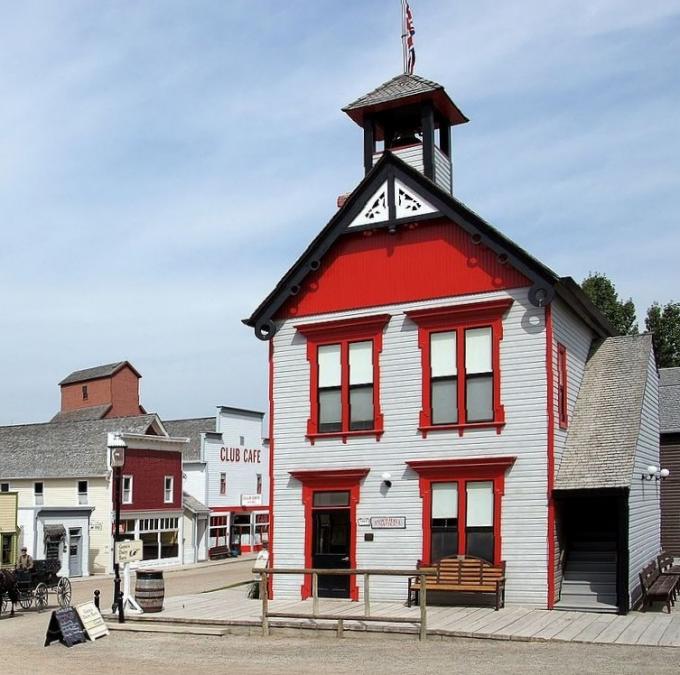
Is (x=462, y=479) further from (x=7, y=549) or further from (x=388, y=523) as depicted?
(x=7, y=549)

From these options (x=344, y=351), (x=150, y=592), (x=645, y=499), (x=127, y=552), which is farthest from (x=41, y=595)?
(x=645, y=499)

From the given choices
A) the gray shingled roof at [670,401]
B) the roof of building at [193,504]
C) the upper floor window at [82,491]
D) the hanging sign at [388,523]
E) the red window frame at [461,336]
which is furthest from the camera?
the roof of building at [193,504]

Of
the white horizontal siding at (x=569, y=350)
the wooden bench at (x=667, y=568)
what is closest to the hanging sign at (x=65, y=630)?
the white horizontal siding at (x=569, y=350)

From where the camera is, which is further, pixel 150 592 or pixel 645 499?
pixel 645 499

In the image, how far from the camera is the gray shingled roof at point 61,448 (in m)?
45.7

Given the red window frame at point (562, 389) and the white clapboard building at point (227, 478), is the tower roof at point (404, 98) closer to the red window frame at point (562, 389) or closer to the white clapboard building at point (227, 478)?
the red window frame at point (562, 389)

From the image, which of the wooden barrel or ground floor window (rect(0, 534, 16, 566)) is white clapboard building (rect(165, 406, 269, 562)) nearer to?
ground floor window (rect(0, 534, 16, 566))

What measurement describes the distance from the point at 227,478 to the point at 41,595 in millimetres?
29602

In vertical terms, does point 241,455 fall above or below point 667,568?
above

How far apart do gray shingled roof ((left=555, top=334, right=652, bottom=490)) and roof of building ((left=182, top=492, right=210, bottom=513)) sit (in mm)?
29905

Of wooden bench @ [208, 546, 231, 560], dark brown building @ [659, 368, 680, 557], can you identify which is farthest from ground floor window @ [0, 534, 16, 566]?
dark brown building @ [659, 368, 680, 557]

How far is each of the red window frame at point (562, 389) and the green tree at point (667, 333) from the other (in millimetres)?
33640

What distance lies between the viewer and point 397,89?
2561 cm

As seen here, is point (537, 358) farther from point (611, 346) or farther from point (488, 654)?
point (488, 654)
